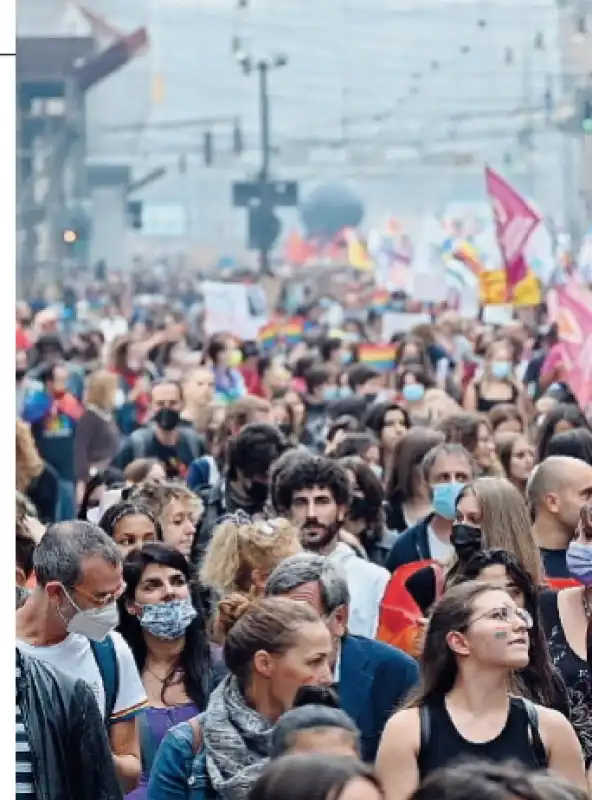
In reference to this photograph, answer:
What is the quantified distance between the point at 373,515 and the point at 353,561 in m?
1.48

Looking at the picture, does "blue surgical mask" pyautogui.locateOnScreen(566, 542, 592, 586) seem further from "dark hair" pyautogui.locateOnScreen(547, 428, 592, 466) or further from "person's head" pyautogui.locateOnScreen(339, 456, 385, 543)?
"dark hair" pyautogui.locateOnScreen(547, 428, 592, 466)

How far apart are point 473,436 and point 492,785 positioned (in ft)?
22.5

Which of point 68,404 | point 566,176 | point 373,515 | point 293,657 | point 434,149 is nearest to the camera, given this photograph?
point 293,657

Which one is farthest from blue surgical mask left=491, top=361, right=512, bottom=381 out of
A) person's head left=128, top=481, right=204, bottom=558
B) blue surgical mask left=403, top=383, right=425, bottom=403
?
person's head left=128, top=481, right=204, bottom=558

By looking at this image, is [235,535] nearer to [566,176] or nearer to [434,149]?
[566,176]

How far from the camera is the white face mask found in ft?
20.8

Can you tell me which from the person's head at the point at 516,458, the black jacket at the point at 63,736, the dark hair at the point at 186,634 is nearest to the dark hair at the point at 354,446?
the person's head at the point at 516,458

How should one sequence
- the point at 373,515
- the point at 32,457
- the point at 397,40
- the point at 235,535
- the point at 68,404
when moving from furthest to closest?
the point at 397,40 → the point at 68,404 → the point at 32,457 → the point at 373,515 → the point at 235,535

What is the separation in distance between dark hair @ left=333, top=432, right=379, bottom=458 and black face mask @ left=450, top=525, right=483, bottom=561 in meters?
3.57

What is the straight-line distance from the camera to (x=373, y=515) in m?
9.69

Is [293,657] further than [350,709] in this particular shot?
No

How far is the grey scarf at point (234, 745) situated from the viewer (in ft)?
18.6

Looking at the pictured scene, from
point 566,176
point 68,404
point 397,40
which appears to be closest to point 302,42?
point 397,40

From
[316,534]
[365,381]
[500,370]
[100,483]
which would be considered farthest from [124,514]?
[500,370]
